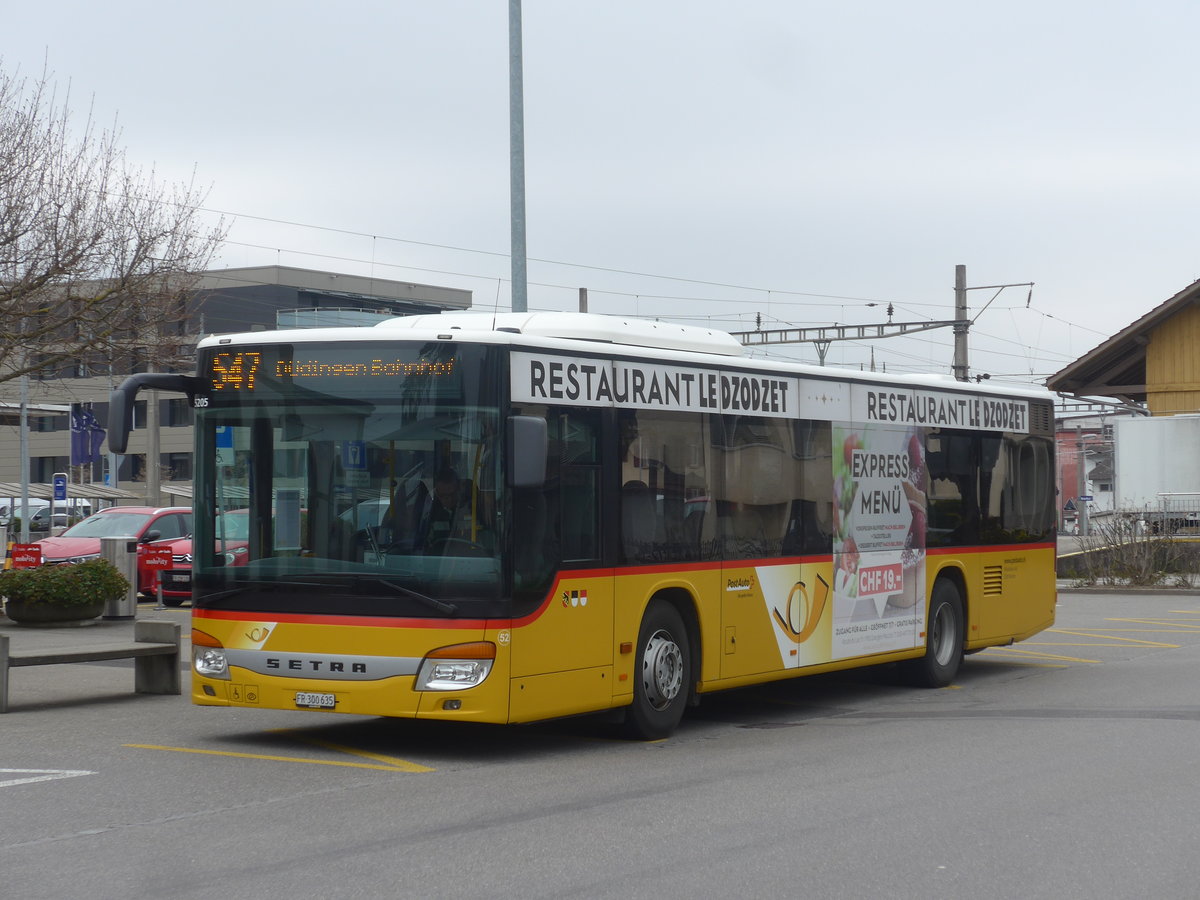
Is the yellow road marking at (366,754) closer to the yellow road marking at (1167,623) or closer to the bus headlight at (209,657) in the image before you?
the bus headlight at (209,657)

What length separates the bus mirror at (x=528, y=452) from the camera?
9.69 metres

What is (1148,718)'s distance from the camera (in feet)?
41.1

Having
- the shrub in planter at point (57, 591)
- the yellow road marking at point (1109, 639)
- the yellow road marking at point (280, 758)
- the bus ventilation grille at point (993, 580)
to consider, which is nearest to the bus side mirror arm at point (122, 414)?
the yellow road marking at point (280, 758)

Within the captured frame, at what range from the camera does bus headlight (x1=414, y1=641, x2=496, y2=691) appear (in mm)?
9773

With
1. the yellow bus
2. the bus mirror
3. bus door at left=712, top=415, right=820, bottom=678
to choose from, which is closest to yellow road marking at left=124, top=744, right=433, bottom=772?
the yellow bus

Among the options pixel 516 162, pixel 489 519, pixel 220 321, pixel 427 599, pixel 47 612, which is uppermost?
pixel 220 321

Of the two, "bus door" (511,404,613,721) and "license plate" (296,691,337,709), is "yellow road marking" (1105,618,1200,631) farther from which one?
"license plate" (296,691,337,709)

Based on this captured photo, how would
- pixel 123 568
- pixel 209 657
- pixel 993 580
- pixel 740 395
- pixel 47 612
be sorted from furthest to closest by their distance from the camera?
pixel 123 568 → pixel 47 612 → pixel 993 580 → pixel 740 395 → pixel 209 657

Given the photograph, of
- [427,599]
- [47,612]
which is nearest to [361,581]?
[427,599]

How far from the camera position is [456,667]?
9.81 m

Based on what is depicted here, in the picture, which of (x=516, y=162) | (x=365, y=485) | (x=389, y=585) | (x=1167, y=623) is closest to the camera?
(x=389, y=585)

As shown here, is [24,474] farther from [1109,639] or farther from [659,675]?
[659,675]

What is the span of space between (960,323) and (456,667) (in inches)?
1295

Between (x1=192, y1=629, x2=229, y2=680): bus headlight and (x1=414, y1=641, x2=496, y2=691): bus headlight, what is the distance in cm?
150
